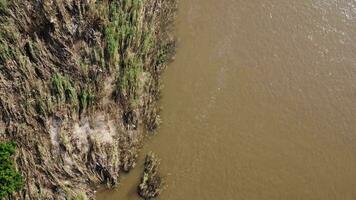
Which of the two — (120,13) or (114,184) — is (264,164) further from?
(120,13)

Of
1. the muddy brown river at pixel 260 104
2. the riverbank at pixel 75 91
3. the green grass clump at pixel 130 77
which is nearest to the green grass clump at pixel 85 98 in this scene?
the riverbank at pixel 75 91

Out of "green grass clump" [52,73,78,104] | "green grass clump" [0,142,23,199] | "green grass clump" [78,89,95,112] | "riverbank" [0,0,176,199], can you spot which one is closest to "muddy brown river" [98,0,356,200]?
"riverbank" [0,0,176,199]

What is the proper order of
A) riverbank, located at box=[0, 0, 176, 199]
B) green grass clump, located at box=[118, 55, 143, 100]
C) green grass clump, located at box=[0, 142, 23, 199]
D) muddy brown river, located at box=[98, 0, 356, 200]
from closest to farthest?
green grass clump, located at box=[0, 142, 23, 199]
riverbank, located at box=[0, 0, 176, 199]
green grass clump, located at box=[118, 55, 143, 100]
muddy brown river, located at box=[98, 0, 356, 200]

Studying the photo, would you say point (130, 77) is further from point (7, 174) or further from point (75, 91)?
point (7, 174)

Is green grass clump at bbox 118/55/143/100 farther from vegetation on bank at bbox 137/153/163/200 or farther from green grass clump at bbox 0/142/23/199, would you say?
green grass clump at bbox 0/142/23/199

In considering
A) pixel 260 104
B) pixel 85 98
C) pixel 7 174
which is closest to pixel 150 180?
pixel 85 98

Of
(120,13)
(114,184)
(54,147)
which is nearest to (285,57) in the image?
(120,13)

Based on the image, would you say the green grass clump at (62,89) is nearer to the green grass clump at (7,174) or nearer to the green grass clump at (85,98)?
the green grass clump at (85,98)
